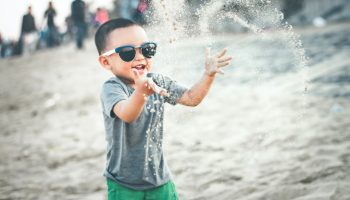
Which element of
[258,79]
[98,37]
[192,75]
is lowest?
[98,37]

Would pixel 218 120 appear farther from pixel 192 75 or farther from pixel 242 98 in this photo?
pixel 192 75

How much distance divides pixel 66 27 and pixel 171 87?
21.4 m

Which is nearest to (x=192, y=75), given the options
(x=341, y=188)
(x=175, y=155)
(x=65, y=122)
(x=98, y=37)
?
(x=65, y=122)

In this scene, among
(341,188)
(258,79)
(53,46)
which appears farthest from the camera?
(53,46)

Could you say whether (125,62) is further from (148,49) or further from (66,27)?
(66,27)

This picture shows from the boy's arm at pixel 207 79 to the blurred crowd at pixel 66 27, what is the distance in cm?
884

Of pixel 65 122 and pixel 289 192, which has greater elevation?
pixel 65 122

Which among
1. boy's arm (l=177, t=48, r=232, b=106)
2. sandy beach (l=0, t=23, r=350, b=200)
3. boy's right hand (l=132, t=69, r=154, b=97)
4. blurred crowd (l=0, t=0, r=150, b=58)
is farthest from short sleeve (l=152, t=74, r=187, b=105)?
blurred crowd (l=0, t=0, r=150, b=58)

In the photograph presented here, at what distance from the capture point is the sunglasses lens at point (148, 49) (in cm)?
215

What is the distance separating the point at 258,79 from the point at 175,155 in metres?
4.10

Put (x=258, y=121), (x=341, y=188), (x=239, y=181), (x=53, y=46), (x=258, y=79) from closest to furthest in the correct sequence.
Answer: (x=341, y=188) < (x=239, y=181) < (x=258, y=121) < (x=258, y=79) < (x=53, y=46)

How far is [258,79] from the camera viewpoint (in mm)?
8273

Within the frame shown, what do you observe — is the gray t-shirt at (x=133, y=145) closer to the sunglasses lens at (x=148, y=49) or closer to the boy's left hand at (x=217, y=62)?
the sunglasses lens at (x=148, y=49)

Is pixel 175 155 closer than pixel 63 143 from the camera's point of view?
Yes
